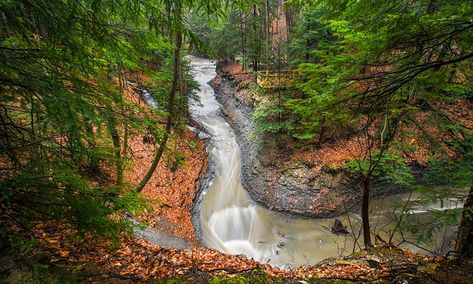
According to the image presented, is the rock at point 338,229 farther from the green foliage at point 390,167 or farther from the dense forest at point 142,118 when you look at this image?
the green foliage at point 390,167

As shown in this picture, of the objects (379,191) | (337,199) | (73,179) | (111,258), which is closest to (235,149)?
(337,199)

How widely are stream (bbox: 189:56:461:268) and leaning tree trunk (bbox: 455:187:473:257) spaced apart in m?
4.10

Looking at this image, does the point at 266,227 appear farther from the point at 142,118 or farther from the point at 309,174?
the point at 142,118

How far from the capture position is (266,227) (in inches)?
497

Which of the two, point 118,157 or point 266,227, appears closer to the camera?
point 118,157

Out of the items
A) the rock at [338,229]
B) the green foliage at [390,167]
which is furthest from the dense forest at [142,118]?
the green foliage at [390,167]

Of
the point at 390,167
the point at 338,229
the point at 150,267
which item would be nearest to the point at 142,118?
the point at 150,267

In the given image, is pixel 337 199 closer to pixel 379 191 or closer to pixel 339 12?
pixel 379 191

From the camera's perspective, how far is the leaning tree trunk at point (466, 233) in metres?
4.59

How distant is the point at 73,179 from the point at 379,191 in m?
14.2

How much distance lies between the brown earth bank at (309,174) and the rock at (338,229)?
948 millimetres

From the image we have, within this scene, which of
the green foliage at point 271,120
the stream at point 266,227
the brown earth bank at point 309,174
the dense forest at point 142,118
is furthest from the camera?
the green foliage at point 271,120

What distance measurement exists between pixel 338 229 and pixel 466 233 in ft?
23.6

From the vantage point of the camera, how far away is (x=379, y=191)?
1356cm
